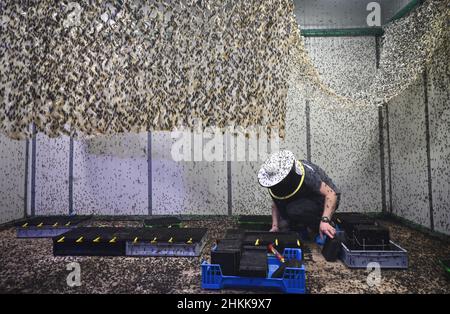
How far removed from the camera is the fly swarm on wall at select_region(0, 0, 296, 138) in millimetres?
3090

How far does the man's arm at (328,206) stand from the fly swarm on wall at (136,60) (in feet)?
4.01

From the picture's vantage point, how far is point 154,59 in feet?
10.6

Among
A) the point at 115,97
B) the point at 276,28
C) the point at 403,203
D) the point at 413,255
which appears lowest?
the point at 413,255

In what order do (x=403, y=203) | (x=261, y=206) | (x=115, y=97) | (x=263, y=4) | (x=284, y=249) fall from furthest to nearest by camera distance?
(x=261, y=206) < (x=403, y=203) < (x=115, y=97) < (x=263, y=4) < (x=284, y=249)

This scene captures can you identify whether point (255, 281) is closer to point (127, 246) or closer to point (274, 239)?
point (274, 239)

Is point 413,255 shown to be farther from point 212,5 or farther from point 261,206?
point 212,5

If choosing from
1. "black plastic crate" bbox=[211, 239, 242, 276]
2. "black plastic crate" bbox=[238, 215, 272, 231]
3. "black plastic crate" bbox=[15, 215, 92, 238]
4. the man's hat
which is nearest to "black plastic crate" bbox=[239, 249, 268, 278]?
"black plastic crate" bbox=[211, 239, 242, 276]

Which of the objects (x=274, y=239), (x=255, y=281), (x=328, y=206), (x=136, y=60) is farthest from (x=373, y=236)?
(x=136, y=60)

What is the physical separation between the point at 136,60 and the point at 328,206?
247cm

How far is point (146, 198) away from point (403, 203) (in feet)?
12.5

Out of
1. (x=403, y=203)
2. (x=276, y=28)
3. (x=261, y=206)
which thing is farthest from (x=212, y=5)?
(x=403, y=203)

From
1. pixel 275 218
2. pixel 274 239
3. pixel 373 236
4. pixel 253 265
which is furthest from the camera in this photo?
pixel 275 218

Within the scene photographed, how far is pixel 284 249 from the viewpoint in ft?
8.70

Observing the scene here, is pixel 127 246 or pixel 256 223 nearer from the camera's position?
pixel 127 246
